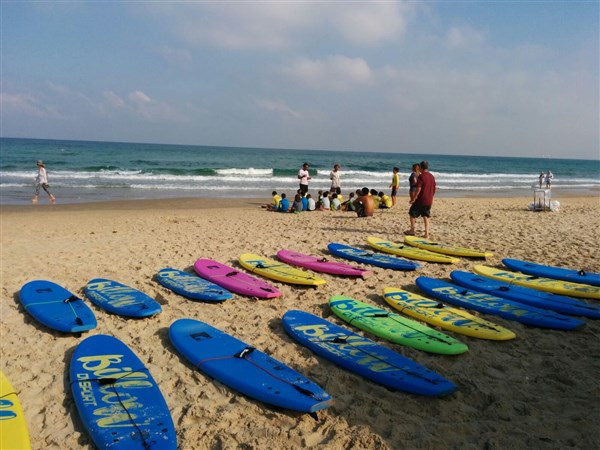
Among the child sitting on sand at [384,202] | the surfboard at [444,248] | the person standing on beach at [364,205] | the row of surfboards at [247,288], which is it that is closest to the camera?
the row of surfboards at [247,288]

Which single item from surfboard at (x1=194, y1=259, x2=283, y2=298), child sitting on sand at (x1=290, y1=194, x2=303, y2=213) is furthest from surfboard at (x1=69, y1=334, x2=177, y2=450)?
child sitting on sand at (x1=290, y1=194, x2=303, y2=213)

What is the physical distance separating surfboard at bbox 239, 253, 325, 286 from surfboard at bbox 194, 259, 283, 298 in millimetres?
279

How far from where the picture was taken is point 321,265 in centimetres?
661

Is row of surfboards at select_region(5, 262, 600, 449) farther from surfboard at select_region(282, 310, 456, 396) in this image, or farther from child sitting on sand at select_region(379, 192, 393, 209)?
child sitting on sand at select_region(379, 192, 393, 209)

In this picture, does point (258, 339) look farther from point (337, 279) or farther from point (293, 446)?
point (337, 279)

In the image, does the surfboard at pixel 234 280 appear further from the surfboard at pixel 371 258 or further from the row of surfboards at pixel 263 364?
the surfboard at pixel 371 258

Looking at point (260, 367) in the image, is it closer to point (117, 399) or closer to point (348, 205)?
point (117, 399)

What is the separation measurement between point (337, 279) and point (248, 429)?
349cm

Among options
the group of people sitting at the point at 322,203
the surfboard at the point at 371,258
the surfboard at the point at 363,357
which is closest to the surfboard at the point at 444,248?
the surfboard at the point at 371,258

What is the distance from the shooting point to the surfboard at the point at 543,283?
550 centimetres

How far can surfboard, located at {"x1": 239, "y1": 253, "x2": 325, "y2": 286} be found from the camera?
5922 mm

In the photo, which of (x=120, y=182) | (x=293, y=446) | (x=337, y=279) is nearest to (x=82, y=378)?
(x=293, y=446)

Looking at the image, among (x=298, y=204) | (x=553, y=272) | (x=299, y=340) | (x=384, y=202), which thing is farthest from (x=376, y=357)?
(x=384, y=202)

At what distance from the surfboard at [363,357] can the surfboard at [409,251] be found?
3.14 metres
